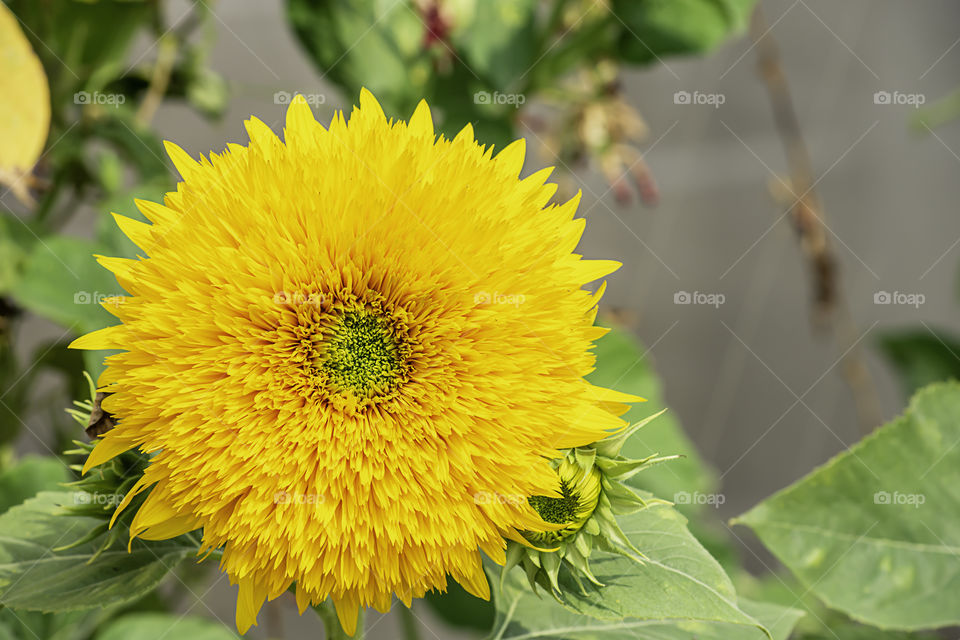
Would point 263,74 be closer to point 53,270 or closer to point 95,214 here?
point 95,214

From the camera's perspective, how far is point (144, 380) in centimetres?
34

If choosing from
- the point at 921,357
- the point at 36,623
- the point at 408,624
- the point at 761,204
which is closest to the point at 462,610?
the point at 408,624

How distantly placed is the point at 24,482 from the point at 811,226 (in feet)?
3.53

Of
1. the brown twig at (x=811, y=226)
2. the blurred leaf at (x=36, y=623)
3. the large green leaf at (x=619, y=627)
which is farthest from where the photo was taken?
the brown twig at (x=811, y=226)

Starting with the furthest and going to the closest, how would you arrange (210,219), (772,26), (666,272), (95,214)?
1. (666,272)
2. (772,26)
3. (95,214)
4. (210,219)

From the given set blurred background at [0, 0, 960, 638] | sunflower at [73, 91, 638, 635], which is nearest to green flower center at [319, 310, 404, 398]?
sunflower at [73, 91, 638, 635]

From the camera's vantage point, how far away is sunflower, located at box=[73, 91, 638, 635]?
333mm

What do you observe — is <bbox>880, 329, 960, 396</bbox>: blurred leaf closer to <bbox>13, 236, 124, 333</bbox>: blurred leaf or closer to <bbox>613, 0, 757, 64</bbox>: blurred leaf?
<bbox>613, 0, 757, 64</bbox>: blurred leaf

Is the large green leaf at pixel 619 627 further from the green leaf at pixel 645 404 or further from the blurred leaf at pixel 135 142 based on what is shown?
the blurred leaf at pixel 135 142

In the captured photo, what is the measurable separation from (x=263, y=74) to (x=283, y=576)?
3.38 ft

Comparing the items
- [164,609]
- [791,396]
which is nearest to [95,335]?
[164,609]

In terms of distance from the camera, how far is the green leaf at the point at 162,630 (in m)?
0.70

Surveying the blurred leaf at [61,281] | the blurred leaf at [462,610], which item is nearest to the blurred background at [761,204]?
the blurred leaf at [462,610]

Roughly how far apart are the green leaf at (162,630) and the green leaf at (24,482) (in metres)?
0.18
